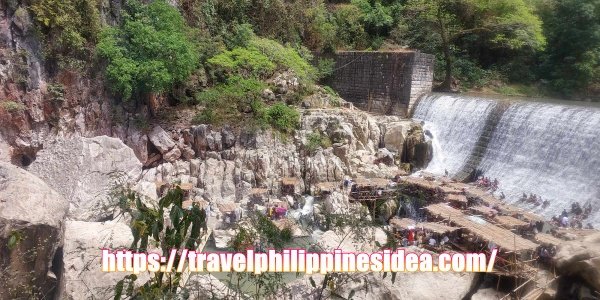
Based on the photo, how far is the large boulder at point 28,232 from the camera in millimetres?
4266

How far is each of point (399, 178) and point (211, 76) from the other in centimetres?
874

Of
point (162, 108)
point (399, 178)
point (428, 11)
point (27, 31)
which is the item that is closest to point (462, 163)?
point (399, 178)

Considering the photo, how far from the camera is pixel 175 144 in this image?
14102mm

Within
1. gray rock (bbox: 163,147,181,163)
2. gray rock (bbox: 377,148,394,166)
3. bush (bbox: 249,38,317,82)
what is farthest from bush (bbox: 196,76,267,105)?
gray rock (bbox: 377,148,394,166)

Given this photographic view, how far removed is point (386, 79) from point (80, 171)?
14.0 meters

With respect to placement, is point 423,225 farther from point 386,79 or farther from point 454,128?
point 386,79

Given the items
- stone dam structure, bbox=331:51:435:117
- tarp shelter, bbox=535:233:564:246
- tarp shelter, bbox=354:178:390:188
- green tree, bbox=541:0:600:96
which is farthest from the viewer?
green tree, bbox=541:0:600:96

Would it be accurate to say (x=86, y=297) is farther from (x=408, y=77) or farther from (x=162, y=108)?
(x=408, y=77)

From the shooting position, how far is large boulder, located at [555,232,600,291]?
627 cm

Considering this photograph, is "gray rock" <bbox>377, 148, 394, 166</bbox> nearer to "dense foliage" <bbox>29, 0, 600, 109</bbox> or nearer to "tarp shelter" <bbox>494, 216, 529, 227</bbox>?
"dense foliage" <bbox>29, 0, 600, 109</bbox>

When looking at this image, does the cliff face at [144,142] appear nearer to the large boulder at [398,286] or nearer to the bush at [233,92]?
the bush at [233,92]

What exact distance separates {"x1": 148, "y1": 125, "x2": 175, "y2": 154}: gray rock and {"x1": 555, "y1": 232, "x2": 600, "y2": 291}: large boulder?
466 inches

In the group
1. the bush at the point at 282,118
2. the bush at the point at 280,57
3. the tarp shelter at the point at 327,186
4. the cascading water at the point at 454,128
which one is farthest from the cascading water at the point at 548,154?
the bush at the point at 280,57

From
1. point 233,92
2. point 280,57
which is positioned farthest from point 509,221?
point 280,57
